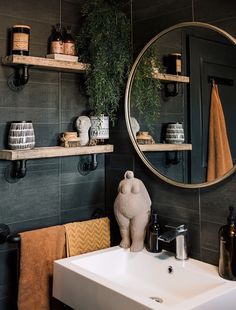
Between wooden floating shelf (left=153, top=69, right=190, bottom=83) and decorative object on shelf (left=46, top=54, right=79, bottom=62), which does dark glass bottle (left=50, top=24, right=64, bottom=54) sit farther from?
wooden floating shelf (left=153, top=69, right=190, bottom=83)

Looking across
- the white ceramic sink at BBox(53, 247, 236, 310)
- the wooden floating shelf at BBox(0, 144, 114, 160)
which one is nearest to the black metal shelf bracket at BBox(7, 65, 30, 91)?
the wooden floating shelf at BBox(0, 144, 114, 160)

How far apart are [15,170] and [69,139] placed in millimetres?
325

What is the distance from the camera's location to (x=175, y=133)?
5.65 ft

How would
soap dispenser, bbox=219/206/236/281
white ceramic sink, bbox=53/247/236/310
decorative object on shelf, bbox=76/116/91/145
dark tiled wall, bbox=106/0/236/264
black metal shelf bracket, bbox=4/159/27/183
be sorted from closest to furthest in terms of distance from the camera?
white ceramic sink, bbox=53/247/236/310 → soap dispenser, bbox=219/206/236/281 → dark tiled wall, bbox=106/0/236/264 → black metal shelf bracket, bbox=4/159/27/183 → decorative object on shelf, bbox=76/116/91/145

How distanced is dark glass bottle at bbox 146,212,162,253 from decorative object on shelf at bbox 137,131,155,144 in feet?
1.25

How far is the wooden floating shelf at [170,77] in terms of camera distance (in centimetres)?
169

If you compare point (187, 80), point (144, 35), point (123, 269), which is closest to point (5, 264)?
point (123, 269)

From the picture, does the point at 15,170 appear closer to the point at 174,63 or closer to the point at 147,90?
the point at 147,90

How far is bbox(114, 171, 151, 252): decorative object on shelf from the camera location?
1767 mm

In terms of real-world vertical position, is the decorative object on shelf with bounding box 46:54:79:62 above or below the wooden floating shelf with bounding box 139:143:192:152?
above

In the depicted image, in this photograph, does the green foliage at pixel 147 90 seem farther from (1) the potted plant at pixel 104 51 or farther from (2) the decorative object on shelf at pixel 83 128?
(2) the decorative object on shelf at pixel 83 128

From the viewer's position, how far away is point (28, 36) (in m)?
1.73

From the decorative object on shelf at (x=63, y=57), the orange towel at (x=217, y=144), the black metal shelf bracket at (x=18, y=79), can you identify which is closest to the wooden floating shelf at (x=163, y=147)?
the orange towel at (x=217, y=144)

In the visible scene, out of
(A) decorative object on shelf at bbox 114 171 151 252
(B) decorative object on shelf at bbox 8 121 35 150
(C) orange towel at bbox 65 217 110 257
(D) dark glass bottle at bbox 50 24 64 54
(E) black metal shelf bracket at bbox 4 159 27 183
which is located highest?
(D) dark glass bottle at bbox 50 24 64 54
